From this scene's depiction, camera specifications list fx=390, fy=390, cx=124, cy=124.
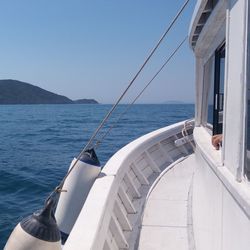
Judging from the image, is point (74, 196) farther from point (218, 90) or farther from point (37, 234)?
point (218, 90)

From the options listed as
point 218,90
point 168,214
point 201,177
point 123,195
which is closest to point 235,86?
point 218,90

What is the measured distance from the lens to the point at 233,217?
1.54m

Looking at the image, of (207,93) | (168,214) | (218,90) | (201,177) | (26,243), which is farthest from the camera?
(168,214)

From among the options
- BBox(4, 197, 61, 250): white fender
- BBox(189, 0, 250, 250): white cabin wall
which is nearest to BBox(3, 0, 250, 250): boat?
BBox(189, 0, 250, 250): white cabin wall

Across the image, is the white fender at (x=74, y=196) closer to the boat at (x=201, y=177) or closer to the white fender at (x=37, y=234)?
the boat at (x=201, y=177)

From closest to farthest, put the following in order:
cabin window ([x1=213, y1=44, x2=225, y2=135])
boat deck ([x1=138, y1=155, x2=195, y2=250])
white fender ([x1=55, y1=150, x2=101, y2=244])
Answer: cabin window ([x1=213, y1=44, x2=225, y2=135]), boat deck ([x1=138, y1=155, x2=195, y2=250]), white fender ([x1=55, y1=150, x2=101, y2=244])

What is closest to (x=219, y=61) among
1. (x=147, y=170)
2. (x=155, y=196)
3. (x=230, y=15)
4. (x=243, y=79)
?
(x=230, y=15)

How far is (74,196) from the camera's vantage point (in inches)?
130

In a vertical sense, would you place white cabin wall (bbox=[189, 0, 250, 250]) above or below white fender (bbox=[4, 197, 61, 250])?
above

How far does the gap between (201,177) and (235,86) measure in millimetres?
1594

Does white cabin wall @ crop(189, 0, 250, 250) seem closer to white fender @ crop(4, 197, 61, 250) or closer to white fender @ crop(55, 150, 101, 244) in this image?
white fender @ crop(4, 197, 61, 250)

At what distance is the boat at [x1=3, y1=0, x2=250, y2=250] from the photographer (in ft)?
4.70

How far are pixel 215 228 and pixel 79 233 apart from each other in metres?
0.72

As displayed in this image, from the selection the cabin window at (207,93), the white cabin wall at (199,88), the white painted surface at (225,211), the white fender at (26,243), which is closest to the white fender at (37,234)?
the white fender at (26,243)
